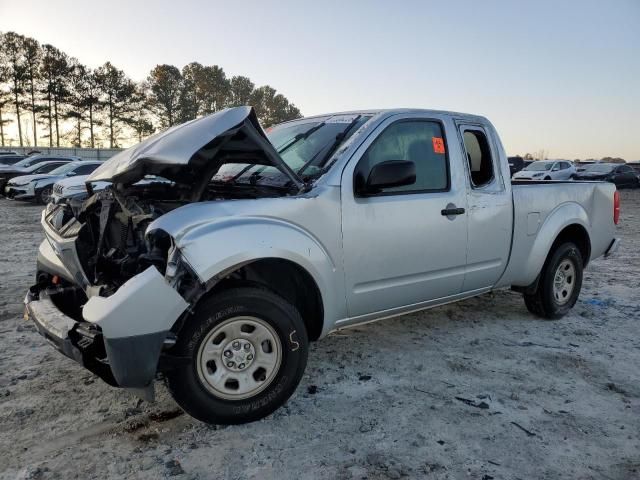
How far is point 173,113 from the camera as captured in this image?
57.0 metres

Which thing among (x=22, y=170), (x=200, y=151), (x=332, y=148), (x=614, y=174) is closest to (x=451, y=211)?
(x=332, y=148)

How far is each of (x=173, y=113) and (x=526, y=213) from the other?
57.5 meters

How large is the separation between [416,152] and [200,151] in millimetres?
1710

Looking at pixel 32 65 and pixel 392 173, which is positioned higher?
pixel 32 65

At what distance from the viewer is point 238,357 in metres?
2.81

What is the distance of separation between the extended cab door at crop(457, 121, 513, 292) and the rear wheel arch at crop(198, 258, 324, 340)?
57.0 inches

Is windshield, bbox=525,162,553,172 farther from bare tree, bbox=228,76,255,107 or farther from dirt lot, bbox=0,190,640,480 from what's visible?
bare tree, bbox=228,76,255,107

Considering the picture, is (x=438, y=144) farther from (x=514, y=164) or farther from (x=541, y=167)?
(x=541, y=167)

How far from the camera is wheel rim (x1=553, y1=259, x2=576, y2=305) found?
4.94m

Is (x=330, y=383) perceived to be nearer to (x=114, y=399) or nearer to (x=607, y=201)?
(x=114, y=399)

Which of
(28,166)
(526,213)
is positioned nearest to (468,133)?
(526,213)

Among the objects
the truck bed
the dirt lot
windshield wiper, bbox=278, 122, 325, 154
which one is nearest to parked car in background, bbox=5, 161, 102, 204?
the dirt lot

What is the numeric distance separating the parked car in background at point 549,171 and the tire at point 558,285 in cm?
2165

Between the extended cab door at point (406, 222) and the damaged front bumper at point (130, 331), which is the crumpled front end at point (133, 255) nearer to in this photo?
the damaged front bumper at point (130, 331)
